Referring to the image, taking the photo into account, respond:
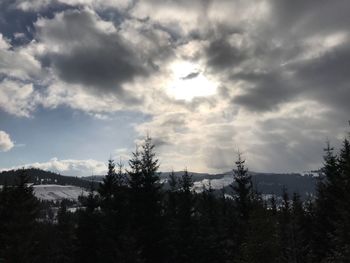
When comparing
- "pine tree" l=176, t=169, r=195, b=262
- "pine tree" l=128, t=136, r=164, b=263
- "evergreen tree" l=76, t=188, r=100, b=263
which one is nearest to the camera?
"pine tree" l=128, t=136, r=164, b=263

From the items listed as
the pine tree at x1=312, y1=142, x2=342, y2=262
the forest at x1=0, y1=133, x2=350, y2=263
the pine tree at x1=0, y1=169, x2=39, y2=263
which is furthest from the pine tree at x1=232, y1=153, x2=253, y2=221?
the pine tree at x1=0, y1=169, x2=39, y2=263

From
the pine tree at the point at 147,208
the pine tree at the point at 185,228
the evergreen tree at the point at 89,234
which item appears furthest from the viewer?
the evergreen tree at the point at 89,234

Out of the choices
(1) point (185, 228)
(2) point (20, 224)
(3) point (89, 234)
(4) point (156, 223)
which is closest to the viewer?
(4) point (156, 223)

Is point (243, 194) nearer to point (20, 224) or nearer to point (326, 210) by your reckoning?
point (326, 210)

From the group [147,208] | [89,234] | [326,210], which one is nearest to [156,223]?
[147,208]

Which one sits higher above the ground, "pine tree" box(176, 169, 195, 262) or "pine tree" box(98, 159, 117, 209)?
"pine tree" box(98, 159, 117, 209)

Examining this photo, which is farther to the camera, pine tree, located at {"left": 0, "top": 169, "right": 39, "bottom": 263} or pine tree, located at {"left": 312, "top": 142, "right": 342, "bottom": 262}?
pine tree, located at {"left": 312, "top": 142, "right": 342, "bottom": 262}

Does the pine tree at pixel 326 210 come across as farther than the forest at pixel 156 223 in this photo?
Yes

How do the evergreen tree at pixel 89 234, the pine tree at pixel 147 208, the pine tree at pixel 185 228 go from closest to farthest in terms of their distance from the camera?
the pine tree at pixel 147 208 < the pine tree at pixel 185 228 < the evergreen tree at pixel 89 234

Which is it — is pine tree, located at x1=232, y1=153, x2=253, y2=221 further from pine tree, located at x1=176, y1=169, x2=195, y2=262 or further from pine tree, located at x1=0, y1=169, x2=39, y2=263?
pine tree, located at x1=0, y1=169, x2=39, y2=263

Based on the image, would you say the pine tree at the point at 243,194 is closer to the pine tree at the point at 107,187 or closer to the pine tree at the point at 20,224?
the pine tree at the point at 107,187

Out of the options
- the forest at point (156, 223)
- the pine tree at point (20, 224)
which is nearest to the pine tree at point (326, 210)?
the forest at point (156, 223)

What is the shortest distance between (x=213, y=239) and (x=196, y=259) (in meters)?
4.37

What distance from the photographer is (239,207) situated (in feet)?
118
